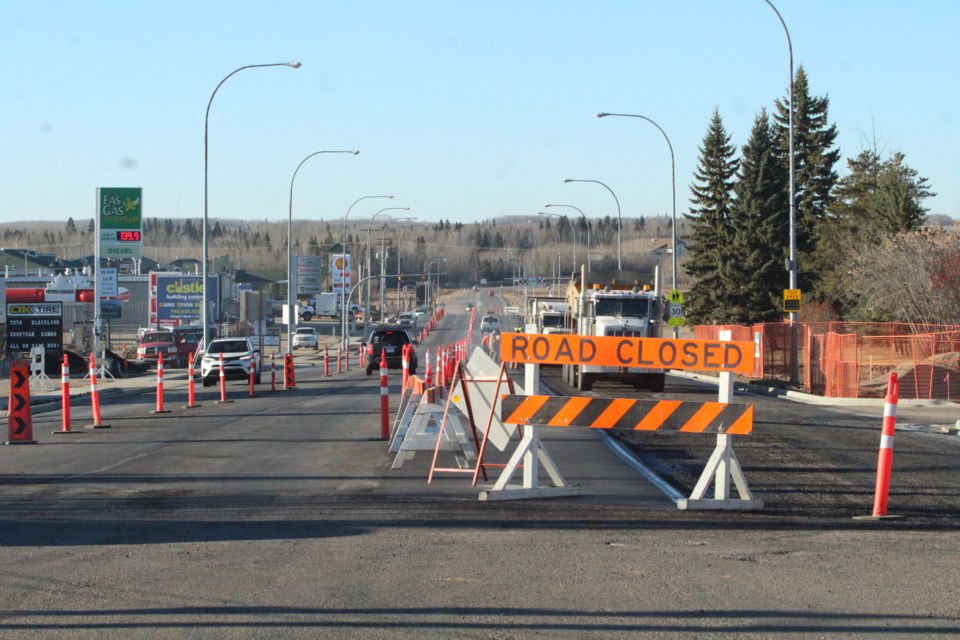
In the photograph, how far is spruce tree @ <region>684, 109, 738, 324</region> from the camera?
67.4 meters

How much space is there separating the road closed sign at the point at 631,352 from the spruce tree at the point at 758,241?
53.9 meters

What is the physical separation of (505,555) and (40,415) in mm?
19774

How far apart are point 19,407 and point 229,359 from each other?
59.8 ft

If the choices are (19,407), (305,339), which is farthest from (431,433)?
(305,339)

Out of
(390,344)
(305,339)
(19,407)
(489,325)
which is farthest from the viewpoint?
(489,325)

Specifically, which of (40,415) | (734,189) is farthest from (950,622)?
(734,189)

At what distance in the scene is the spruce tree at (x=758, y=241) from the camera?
208ft

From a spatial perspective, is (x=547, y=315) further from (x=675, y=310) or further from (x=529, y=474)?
(x=529, y=474)

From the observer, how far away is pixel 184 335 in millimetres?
55969

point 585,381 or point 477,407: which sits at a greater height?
point 477,407

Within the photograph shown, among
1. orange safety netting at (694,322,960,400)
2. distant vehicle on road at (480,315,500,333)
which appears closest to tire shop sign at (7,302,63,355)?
orange safety netting at (694,322,960,400)

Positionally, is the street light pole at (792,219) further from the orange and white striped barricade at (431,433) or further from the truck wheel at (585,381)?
the orange and white striped barricade at (431,433)

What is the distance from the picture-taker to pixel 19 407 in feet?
57.1

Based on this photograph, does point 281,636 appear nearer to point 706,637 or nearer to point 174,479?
point 706,637
